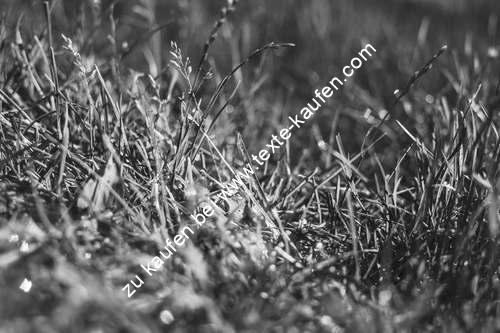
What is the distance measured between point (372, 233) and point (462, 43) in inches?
66.2

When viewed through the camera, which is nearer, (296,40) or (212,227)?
(212,227)

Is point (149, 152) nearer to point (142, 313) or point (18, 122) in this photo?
point (18, 122)

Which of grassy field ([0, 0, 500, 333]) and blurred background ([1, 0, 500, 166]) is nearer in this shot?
grassy field ([0, 0, 500, 333])

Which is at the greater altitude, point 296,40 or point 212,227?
point 296,40

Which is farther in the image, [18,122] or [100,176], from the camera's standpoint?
[18,122]

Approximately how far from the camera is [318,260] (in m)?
1.08

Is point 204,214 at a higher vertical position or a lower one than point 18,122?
higher

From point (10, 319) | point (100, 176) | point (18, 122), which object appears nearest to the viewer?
point (10, 319)

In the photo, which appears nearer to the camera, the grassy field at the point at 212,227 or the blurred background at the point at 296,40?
the grassy field at the point at 212,227

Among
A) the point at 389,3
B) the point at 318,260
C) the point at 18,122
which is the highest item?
the point at 389,3

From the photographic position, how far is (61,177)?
1027mm

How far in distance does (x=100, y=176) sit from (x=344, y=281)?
1.51ft

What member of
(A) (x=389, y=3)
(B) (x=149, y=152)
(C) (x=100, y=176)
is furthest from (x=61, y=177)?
(A) (x=389, y=3)

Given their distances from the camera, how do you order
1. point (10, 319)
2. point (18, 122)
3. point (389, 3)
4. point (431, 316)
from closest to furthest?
point (10, 319) → point (431, 316) → point (18, 122) → point (389, 3)
